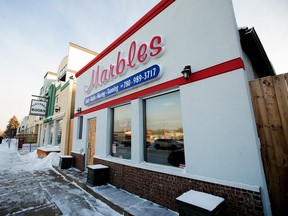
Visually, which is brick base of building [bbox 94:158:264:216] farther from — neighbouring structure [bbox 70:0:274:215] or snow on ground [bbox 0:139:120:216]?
snow on ground [bbox 0:139:120:216]

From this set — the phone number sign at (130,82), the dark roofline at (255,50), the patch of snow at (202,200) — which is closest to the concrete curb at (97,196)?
the patch of snow at (202,200)

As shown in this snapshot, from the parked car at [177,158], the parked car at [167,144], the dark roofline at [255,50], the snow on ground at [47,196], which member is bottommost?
the snow on ground at [47,196]

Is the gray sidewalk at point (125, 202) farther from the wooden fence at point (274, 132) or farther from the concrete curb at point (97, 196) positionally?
the wooden fence at point (274, 132)

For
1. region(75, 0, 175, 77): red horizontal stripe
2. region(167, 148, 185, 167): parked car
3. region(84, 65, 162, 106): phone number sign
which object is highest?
region(75, 0, 175, 77): red horizontal stripe

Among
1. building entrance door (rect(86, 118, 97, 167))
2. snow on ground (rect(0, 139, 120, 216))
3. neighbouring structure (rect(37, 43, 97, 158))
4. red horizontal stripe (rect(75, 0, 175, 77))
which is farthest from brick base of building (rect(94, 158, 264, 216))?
neighbouring structure (rect(37, 43, 97, 158))

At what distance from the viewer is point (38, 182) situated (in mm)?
6086

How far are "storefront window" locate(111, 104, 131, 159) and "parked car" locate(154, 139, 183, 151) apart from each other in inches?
52.9

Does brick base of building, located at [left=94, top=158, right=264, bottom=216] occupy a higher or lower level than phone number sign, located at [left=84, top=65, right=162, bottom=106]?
lower

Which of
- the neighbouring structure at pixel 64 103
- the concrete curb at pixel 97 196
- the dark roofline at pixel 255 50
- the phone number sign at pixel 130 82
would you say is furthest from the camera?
the neighbouring structure at pixel 64 103

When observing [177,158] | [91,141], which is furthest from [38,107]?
[177,158]

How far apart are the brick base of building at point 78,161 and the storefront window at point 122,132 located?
2721 mm

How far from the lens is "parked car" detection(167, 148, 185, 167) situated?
12.3 ft

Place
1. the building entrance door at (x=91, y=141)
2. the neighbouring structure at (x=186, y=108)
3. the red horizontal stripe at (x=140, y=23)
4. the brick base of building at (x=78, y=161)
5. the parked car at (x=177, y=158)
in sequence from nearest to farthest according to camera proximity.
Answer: the neighbouring structure at (x=186, y=108), the parked car at (x=177, y=158), the red horizontal stripe at (x=140, y=23), the building entrance door at (x=91, y=141), the brick base of building at (x=78, y=161)

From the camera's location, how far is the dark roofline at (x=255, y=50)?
3416mm
